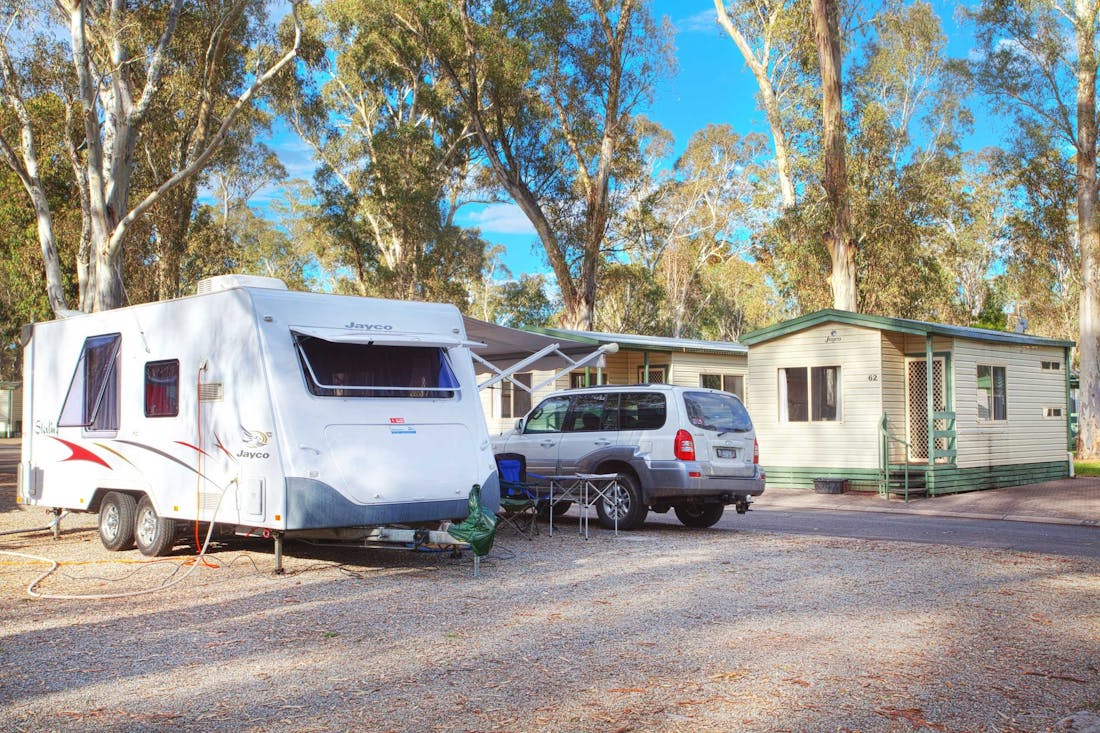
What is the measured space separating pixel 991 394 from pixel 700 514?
32.6 feet

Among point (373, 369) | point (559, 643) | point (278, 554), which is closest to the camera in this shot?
point (559, 643)

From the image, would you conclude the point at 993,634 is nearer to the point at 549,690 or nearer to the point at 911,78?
the point at 549,690

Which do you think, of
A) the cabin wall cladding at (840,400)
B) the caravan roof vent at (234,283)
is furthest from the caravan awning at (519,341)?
the cabin wall cladding at (840,400)

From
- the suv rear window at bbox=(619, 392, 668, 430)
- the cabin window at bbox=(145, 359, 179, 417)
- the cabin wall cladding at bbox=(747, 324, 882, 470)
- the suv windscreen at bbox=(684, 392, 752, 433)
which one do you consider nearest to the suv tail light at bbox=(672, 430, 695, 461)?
the suv windscreen at bbox=(684, 392, 752, 433)

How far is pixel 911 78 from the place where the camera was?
3666 cm

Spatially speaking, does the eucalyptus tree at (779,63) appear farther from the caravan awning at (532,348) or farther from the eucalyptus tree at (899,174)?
A: the caravan awning at (532,348)

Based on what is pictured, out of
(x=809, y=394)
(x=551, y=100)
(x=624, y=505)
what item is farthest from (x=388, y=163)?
(x=624, y=505)

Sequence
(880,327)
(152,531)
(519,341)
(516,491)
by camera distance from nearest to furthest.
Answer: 1. (152,531)
2. (516,491)
3. (519,341)
4. (880,327)

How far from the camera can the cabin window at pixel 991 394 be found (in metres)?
A: 20.0

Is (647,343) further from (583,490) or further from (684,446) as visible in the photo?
(583,490)

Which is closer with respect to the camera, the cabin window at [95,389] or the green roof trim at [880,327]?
the cabin window at [95,389]

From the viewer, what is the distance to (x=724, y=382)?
25.5 meters

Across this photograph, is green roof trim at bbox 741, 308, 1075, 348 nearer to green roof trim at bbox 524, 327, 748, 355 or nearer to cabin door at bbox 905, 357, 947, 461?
cabin door at bbox 905, 357, 947, 461

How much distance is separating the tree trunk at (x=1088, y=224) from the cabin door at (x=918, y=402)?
9.95 meters
